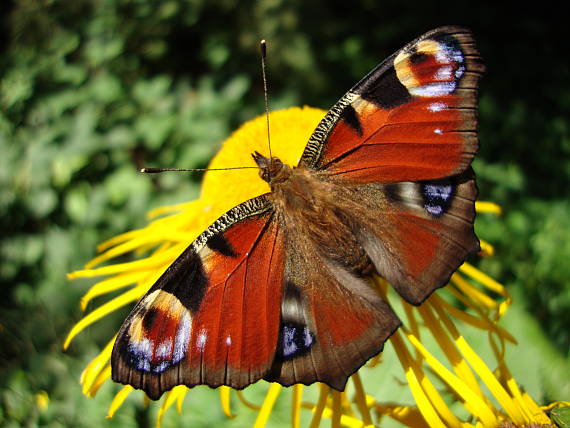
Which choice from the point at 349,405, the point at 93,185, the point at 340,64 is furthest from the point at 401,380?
the point at 340,64

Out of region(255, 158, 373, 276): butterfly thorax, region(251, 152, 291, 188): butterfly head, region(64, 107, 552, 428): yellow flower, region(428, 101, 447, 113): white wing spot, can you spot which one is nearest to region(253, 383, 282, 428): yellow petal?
region(64, 107, 552, 428): yellow flower

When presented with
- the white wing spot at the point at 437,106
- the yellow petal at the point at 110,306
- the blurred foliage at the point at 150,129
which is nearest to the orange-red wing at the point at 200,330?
the yellow petal at the point at 110,306

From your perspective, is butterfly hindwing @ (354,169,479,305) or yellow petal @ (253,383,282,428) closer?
butterfly hindwing @ (354,169,479,305)

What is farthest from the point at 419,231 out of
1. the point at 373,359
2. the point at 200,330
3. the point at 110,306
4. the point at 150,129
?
the point at 150,129

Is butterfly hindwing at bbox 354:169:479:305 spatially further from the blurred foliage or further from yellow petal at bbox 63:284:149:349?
the blurred foliage

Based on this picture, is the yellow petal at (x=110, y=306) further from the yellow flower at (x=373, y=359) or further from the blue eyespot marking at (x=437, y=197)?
the blue eyespot marking at (x=437, y=197)

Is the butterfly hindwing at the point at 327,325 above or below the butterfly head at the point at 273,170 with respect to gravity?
below

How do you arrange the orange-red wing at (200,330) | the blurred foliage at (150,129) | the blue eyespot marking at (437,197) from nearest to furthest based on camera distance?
1. the orange-red wing at (200,330)
2. the blue eyespot marking at (437,197)
3. the blurred foliage at (150,129)

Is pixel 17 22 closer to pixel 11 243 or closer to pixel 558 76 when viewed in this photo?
pixel 11 243
